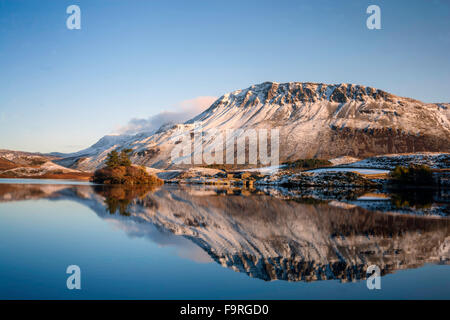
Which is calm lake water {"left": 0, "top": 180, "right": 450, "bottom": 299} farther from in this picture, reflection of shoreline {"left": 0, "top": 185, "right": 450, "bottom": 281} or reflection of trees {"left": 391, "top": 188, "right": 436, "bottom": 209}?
reflection of trees {"left": 391, "top": 188, "right": 436, "bottom": 209}

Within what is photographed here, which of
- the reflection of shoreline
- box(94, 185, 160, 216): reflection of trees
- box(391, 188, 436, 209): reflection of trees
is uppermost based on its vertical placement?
the reflection of shoreline

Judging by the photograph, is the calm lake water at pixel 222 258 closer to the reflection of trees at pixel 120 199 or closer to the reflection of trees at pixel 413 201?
the reflection of trees at pixel 120 199

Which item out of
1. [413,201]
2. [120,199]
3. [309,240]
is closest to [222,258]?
[309,240]

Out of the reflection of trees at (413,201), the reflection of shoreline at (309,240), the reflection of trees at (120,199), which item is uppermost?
the reflection of shoreline at (309,240)

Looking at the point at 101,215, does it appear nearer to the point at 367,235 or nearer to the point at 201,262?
the point at 201,262

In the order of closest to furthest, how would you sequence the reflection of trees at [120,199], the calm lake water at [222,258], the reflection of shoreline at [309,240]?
1. the calm lake water at [222,258]
2. the reflection of shoreline at [309,240]
3. the reflection of trees at [120,199]

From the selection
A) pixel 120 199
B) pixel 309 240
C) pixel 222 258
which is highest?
pixel 222 258

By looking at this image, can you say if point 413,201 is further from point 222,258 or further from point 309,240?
point 222,258

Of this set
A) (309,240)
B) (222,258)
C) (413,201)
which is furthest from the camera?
(413,201)

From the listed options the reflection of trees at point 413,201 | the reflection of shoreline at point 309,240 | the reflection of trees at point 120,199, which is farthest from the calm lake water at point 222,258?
the reflection of trees at point 413,201

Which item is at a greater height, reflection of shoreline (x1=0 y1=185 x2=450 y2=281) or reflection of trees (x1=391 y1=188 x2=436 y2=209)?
reflection of shoreline (x1=0 y1=185 x2=450 y2=281)

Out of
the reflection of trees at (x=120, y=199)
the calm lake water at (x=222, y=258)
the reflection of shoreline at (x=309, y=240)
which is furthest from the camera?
the reflection of trees at (x=120, y=199)

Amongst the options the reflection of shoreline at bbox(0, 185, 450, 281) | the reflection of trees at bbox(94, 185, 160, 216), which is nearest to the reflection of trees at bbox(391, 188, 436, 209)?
the reflection of shoreline at bbox(0, 185, 450, 281)
